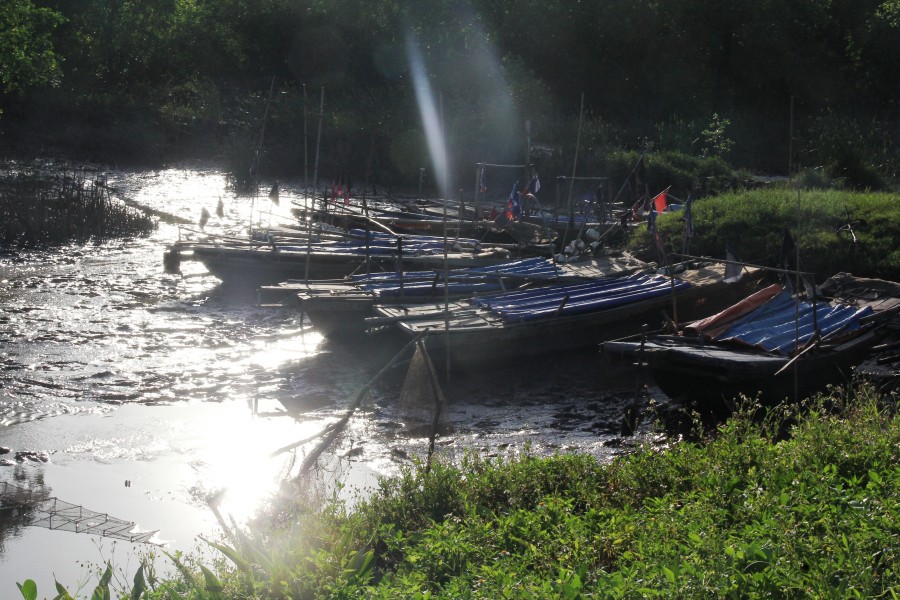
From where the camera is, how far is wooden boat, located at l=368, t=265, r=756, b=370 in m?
11.3

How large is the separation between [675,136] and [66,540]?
22.0m

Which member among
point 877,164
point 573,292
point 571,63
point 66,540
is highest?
point 571,63

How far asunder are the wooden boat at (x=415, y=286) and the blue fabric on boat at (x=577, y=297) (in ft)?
1.94

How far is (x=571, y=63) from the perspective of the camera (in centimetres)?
3434

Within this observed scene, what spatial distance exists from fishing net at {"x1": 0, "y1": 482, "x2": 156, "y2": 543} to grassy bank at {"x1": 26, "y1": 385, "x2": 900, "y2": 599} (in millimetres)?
1517

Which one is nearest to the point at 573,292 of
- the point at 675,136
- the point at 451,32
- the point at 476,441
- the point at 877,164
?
the point at 476,441

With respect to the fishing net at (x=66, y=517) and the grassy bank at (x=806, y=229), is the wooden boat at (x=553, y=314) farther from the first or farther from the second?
the fishing net at (x=66, y=517)

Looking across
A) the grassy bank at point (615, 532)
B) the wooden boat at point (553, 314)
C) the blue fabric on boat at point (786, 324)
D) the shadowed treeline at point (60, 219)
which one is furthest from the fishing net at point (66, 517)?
the shadowed treeline at point (60, 219)

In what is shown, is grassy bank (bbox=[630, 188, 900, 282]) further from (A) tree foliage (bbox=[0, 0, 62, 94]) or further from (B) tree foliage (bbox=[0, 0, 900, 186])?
(A) tree foliage (bbox=[0, 0, 62, 94])

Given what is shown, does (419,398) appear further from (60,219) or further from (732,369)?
(60,219)

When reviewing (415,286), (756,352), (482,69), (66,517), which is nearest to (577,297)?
(415,286)

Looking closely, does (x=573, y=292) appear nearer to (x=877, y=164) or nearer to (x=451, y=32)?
(x=877, y=164)

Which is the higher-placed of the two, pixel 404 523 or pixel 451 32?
pixel 451 32

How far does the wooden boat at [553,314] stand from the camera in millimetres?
11266
